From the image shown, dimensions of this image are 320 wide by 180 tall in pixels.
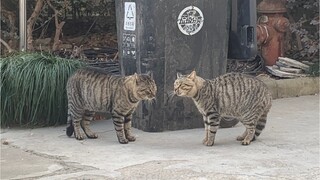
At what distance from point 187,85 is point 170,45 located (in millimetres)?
741

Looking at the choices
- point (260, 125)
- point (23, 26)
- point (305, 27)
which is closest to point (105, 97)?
point (260, 125)

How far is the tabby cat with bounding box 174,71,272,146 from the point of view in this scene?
663 centimetres

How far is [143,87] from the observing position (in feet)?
21.8

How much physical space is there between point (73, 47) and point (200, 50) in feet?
10.5

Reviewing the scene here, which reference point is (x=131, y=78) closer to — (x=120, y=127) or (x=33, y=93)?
(x=120, y=127)

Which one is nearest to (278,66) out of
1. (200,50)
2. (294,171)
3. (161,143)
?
(200,50)

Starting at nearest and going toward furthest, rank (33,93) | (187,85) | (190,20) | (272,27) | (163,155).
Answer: (163,155)
(187,85)
(190,20)
(33,93)
(272,27)

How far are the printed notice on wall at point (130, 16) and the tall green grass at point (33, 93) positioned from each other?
0.85m

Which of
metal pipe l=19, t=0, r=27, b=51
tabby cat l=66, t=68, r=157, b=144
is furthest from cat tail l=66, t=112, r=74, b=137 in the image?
metal pipe l=19, t=0, r=27, b=51

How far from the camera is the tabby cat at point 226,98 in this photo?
663cm

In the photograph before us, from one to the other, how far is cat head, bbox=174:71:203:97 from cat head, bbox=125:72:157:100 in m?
0.24

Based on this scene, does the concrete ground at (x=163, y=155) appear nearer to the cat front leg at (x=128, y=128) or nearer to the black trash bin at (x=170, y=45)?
the cat front leg at (x=128, y=128)

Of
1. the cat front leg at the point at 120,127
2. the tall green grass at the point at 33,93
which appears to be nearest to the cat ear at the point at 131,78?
the cat front leg at the point at 120,127

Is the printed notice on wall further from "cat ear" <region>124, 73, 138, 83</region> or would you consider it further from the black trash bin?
"cat ear" <region>124, 73, 138, 83</region>
